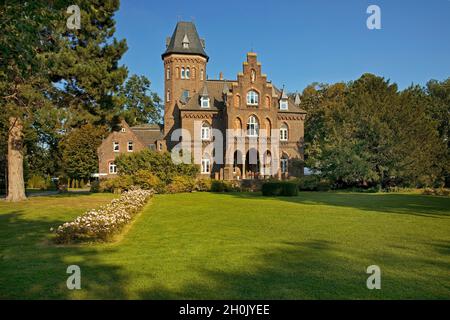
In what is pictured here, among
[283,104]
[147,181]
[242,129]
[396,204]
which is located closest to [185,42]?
[283,104]

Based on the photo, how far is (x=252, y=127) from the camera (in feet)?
151

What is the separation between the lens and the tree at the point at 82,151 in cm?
5225

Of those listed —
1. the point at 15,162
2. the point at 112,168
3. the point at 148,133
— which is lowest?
the point at 112,168

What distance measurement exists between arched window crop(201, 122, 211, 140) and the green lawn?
32.9 meters

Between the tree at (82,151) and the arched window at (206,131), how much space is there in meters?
15.2

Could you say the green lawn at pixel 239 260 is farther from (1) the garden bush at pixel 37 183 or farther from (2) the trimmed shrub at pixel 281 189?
(1) the garden bush at pixel 37 183

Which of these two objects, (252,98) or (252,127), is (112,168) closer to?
(252,127)

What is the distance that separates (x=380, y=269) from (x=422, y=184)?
3506 centimetres

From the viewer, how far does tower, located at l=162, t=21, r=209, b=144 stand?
53.4 metres

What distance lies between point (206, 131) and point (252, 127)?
19.1 feet

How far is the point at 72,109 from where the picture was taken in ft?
80.1
